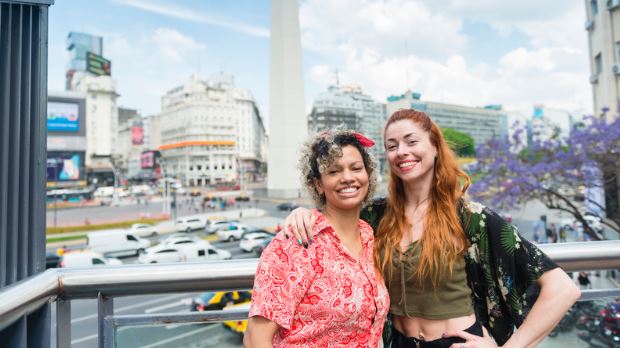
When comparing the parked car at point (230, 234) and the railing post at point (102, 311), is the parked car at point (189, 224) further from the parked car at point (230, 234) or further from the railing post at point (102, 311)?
the railing post at point (102, 311)

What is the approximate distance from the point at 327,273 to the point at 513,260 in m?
0.49

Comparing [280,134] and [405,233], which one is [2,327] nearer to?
[405,233]

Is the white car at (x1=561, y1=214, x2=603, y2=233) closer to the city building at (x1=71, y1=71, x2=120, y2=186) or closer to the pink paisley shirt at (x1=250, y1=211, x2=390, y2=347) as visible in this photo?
the pink paisley shirt at (x1=250, y1=211, x2=390, y2=347)

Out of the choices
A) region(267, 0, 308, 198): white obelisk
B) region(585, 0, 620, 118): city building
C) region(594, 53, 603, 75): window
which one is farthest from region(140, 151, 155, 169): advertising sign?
region(585, 0, 620, 118): city building

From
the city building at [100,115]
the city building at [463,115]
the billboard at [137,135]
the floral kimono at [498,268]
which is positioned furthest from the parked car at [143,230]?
the billboard at [137,135]

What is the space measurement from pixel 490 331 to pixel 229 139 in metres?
57.6

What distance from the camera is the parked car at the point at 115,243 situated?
14.7 m

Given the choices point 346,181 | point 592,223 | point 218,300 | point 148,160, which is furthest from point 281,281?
point 148,160

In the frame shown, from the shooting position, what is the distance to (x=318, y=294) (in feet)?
3.13

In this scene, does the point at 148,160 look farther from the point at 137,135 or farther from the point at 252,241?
the point at 252,241

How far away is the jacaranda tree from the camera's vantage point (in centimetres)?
819

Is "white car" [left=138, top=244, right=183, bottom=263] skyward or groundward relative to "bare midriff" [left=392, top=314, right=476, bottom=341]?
groundward

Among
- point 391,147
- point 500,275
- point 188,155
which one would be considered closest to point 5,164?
point 391,147

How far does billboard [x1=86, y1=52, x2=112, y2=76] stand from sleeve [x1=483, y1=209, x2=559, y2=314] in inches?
2816
